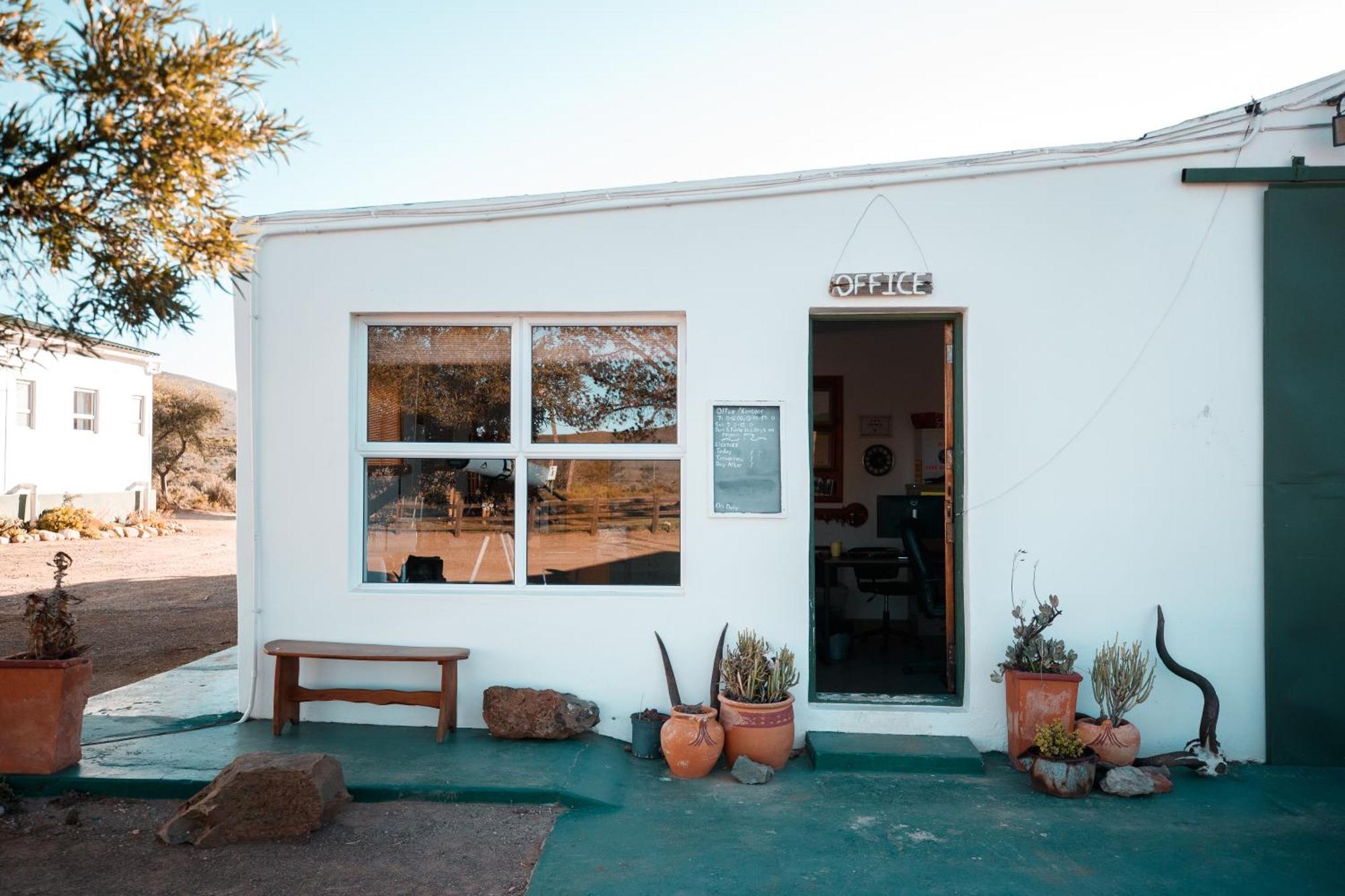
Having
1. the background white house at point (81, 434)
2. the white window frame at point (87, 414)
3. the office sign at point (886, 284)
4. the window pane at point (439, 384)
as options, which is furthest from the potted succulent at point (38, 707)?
the white window frame at point (87, 414)

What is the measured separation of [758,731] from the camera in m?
4.55

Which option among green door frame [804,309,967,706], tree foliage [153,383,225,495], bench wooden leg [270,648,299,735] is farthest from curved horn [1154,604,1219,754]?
tree foliage [153,383,225,495]

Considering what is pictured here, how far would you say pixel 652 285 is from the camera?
5.00 metres

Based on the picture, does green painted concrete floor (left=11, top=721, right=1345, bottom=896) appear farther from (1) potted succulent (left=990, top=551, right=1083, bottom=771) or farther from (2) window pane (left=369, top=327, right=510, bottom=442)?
(2) window pane (left=369, top=327, right=510, bottom=442)

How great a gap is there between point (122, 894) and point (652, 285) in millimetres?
3551

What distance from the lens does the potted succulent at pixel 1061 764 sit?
14.0ft

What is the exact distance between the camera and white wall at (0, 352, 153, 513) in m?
16.5

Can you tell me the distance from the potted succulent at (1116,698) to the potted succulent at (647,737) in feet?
6.87

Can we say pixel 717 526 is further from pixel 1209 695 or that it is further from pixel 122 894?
pixel 122 894

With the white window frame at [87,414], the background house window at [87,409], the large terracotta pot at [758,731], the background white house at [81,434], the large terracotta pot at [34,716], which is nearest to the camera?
the large terracotta pot at [34,716]

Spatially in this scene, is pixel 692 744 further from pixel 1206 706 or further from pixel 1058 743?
pixel 1206 706

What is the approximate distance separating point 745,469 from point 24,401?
1707cm

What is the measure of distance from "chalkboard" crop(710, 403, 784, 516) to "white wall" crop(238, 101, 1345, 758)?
8cm

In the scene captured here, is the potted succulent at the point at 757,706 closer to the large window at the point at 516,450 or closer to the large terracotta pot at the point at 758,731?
the large terracotta pot at the point at 758,731
